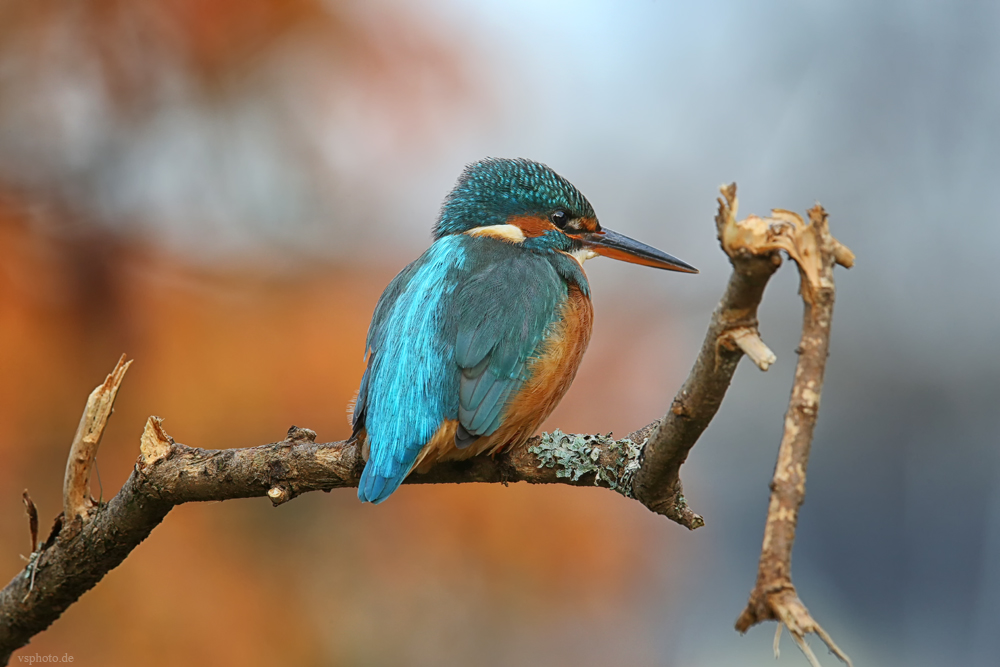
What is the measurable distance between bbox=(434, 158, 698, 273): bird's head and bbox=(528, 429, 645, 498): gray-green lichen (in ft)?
1.90

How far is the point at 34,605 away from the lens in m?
1.44

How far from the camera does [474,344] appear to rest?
143cm

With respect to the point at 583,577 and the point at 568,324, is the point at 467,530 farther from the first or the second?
the point at 568,324

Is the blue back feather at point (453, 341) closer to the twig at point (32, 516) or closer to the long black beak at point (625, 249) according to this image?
the long black beak at point (625, 249)

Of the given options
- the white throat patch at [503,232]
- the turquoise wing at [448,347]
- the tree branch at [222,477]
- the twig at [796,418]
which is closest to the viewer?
the twig at [796,418]

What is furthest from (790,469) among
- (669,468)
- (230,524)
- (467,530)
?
(230,524)

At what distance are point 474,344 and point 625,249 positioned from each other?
55 cm

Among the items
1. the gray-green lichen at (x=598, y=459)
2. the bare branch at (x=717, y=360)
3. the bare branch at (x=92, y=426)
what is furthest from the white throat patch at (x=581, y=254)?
the bare branch at (x=92, y=426)

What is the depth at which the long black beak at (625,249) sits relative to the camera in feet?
5.89

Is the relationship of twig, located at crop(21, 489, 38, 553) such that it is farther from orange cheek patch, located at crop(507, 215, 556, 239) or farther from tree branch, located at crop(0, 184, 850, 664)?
orange cheek patch, located at crop(507, 215, 556, 239)

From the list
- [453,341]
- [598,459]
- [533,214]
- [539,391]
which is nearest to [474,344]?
[453,341]

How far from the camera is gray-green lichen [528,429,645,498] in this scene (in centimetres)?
116

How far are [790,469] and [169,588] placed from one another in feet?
7.52

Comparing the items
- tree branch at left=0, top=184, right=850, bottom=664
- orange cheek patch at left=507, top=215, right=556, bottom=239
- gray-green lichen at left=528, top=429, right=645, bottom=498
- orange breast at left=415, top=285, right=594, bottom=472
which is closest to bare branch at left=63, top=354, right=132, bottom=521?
tree branch at left=0, top=184, right=850, bottom=664
